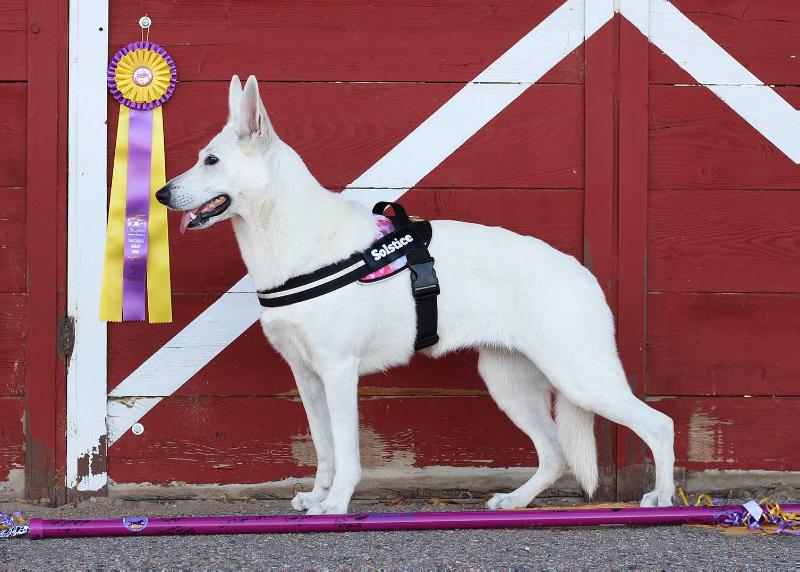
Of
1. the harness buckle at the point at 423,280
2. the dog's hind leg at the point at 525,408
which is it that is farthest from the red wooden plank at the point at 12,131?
the dog's hind leg at the point at 525,408

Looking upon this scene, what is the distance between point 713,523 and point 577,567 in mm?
623

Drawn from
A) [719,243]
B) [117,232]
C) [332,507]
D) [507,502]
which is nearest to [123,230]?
[117,232]

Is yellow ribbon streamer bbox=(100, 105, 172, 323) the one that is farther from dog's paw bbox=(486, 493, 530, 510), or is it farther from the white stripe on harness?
dog's paw bbox=(486, 493, 530, 510)

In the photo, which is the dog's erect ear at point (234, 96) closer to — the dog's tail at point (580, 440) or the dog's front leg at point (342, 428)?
the dog's front leg at point (342, 428)

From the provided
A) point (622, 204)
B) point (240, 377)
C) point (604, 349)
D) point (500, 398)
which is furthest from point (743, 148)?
point (240, 377)

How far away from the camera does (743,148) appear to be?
3762mm

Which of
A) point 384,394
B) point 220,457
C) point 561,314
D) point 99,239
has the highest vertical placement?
point 99,239

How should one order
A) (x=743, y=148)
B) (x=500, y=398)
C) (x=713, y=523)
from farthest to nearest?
(x=743, y=148) → (x=500, y=398) → (x=713, y=523)

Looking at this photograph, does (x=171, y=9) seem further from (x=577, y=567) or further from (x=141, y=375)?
(x=577, y=567)

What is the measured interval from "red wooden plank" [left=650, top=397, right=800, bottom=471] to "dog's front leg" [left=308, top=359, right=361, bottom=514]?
142 cm

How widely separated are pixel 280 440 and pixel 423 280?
100cm

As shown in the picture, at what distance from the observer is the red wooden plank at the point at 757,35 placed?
147 inches

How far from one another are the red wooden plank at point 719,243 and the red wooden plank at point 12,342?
2513 millimetres

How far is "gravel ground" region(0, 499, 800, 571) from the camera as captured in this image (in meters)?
2.70
